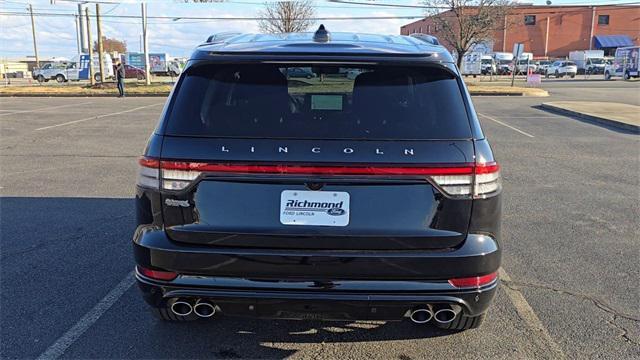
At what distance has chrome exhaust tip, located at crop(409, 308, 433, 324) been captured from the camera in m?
2.72

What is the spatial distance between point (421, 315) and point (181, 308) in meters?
1.24

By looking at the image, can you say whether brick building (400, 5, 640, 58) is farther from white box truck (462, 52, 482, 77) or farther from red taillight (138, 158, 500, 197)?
red taillight (138, 158, 500, 197)

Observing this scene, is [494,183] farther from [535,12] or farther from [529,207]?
[535,12]

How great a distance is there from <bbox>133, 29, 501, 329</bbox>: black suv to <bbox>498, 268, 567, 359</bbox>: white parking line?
827 millimetres

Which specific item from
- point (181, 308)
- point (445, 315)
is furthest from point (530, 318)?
point (181, 308)

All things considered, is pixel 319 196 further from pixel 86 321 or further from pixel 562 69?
pixel 562 69

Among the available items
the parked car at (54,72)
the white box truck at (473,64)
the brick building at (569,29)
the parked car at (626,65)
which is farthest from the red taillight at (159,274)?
the brick building at (569,29)

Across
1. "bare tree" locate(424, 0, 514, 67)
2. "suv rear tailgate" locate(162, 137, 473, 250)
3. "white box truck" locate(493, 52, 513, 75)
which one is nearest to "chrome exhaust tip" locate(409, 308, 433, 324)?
"suv rear tailgate" locate(162, 137, 473, 250)

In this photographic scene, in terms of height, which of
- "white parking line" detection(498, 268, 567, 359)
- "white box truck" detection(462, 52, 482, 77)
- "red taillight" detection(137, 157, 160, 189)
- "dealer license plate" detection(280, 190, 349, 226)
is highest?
"white box truck" detection(462, 52, 482, 77)

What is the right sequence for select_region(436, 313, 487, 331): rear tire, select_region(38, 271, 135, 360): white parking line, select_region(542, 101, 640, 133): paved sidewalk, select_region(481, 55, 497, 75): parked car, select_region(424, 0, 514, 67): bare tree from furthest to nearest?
1. select_region(481, 55, 497, 75): parked car
2. select_region(424, 0, 514, 67): bare tree
3. select_region(542, 101, 640, 133): paved sidewalk
4. select_region(38, 271, 135, 360): white parking line
5. select_region(436, 313, 487, 331): rear tire

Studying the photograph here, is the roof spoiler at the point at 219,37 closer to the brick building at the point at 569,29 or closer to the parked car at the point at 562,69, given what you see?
the parked car at the point at 562,69

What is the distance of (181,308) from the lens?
2.81 m

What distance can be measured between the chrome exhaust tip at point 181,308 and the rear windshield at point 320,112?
0.86m

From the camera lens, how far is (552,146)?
37.6 feet
